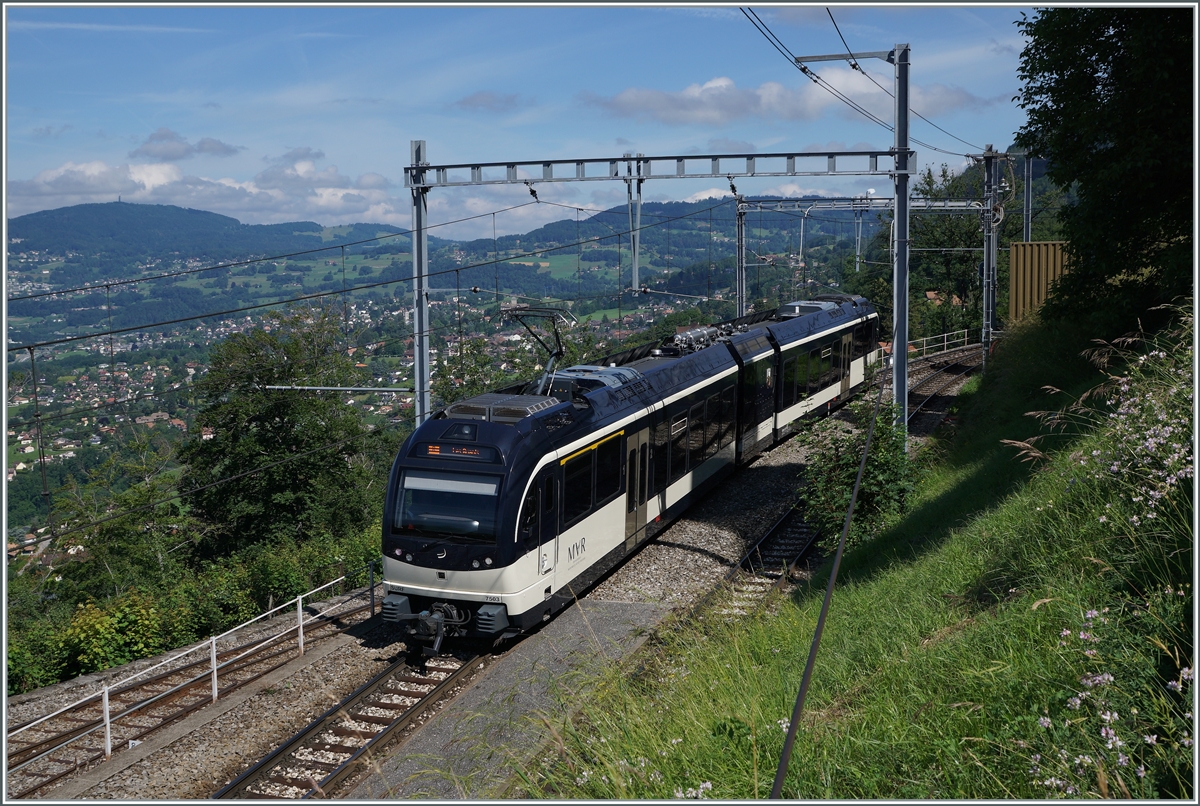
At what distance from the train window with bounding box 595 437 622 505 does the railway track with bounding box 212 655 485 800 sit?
117 inches

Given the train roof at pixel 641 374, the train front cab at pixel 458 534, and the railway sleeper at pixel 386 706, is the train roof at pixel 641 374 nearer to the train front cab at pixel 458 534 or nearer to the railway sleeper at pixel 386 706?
the train front cab at pixel 458 534

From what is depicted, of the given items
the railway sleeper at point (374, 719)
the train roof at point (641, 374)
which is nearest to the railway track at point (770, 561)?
the train roof at point (641, 374)

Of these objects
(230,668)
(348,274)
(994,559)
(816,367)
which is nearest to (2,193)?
(230,668)

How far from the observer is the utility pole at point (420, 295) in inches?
628

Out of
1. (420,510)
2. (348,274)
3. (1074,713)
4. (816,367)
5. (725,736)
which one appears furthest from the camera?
(348,274)

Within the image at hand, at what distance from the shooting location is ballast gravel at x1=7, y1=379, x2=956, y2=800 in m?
8.41

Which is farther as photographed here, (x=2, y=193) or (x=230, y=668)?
(x=230, y=668)

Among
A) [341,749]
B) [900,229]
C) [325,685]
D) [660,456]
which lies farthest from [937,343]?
[341,749]

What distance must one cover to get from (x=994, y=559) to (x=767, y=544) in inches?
325

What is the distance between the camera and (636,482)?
14070mm

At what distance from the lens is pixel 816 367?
24094 millimetres

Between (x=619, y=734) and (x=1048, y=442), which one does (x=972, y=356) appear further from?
(x=619, y=734)

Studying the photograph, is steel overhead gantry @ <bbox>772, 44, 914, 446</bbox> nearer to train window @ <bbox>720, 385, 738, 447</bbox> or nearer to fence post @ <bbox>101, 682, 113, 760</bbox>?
train window @ <bbox>720, 385, 738, 447</bbox>

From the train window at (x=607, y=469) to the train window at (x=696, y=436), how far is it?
3209 millimetres
